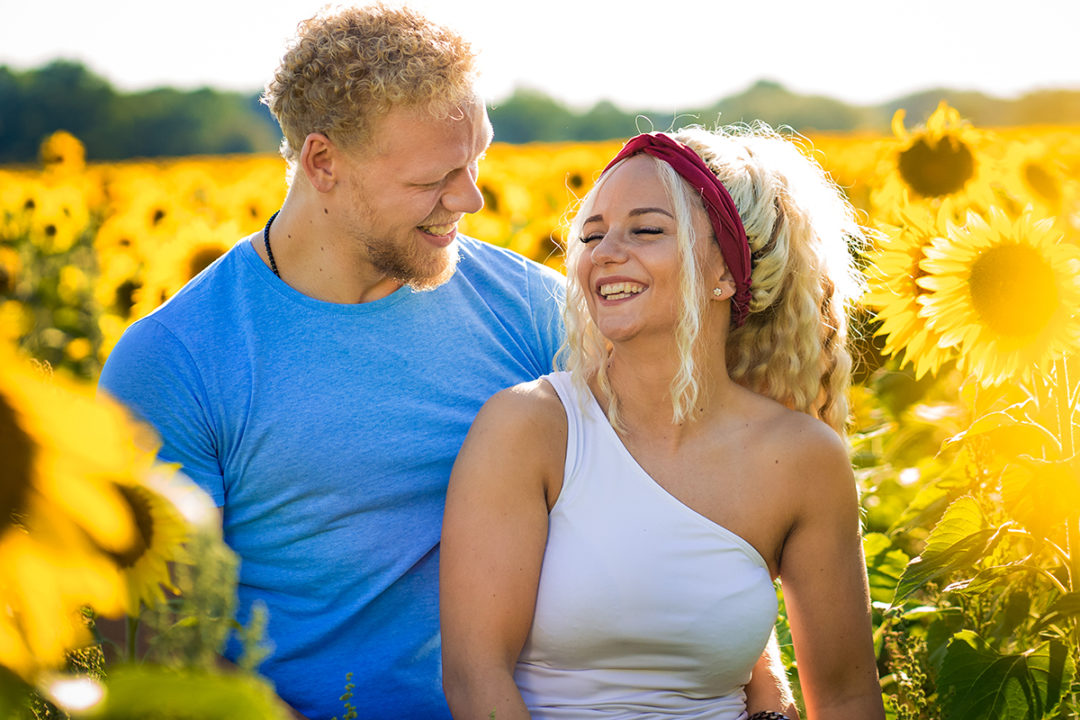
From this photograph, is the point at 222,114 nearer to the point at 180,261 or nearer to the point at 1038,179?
the point at 180,261

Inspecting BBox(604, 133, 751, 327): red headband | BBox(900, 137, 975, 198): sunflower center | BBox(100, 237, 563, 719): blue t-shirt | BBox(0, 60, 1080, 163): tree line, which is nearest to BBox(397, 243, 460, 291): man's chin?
BBox(100, 237, 563, 719): blue t-shirt

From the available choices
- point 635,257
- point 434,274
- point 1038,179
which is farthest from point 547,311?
point 1038,179

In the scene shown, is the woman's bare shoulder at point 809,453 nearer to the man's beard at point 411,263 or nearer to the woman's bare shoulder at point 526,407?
the woman's bare shoulder at point 526,407

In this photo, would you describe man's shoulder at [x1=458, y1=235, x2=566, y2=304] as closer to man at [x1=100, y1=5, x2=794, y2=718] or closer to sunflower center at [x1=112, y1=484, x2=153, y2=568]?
man at [x1=100, y1=5, x2=794, y2=718]

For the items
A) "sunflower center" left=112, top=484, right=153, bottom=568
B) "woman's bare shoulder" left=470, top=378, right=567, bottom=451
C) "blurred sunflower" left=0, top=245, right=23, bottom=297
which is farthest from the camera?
"blurred sunflower" left=0, top=245, right=23, bottom=297

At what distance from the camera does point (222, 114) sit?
43.1 meters

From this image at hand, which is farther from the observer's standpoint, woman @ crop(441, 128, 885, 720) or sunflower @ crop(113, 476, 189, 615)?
woman @ crop(441, 128, 885, 720)

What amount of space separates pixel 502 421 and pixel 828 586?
2.60 ft

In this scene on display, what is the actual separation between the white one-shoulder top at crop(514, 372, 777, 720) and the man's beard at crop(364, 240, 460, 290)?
0.70m

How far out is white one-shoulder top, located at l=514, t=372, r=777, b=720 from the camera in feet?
7.58

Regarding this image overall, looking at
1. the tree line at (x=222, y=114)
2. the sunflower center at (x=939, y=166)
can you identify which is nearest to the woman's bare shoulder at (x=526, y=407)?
the sunflower center at (x=939, y=166)

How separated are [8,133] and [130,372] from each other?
35.5 meters

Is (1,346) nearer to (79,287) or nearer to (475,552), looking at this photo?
(475,552)

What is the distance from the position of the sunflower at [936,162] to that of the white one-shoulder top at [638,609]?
86.6 inches
